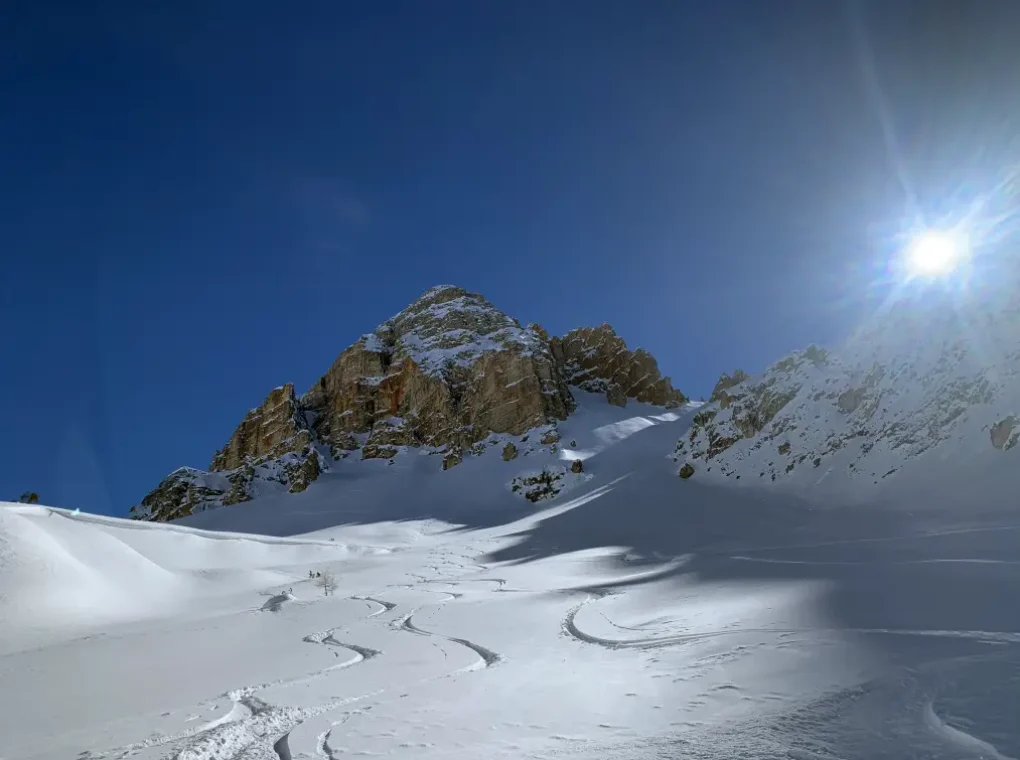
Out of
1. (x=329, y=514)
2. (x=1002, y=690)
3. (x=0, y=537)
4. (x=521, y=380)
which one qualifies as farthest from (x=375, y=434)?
(x=1002, y=690)

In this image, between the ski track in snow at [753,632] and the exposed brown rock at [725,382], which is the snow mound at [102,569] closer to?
the ski track in snow at [753,632]

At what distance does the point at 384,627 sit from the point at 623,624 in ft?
16.0

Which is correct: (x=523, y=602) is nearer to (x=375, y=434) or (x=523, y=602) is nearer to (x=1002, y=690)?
(x=1002, y=690)

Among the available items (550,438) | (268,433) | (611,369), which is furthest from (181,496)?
(611,369)

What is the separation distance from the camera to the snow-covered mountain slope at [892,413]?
2041cm

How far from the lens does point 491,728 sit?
4.91 metres

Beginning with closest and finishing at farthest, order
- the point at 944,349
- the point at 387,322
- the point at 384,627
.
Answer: the point at 384,627 < the point at 944,349 < the point at 387,322

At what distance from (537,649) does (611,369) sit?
274ft

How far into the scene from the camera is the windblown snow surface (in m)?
4.36

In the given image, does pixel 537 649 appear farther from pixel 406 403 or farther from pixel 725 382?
pixel 406 403

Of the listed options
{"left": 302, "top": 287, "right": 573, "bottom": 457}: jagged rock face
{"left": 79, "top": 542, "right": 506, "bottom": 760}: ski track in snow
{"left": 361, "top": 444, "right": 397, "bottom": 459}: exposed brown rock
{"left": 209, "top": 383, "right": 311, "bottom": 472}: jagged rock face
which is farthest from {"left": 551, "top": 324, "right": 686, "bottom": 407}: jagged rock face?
{"left": 79, "top": 542, "right": 506, "bottom": 760}: ski track in snow

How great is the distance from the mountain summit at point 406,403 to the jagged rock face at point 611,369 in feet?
0.80

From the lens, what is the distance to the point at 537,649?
26.7 ft

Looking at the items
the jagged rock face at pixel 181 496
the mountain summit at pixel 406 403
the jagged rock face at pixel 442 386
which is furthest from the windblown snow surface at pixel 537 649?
the jagged rock face at pixel 442 386
